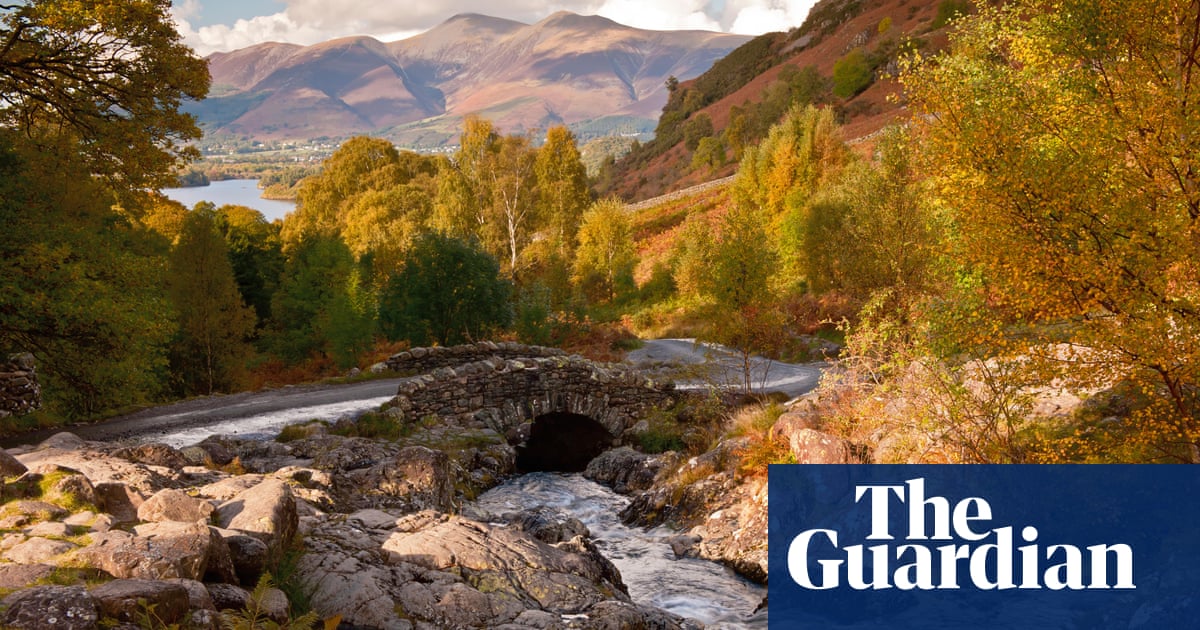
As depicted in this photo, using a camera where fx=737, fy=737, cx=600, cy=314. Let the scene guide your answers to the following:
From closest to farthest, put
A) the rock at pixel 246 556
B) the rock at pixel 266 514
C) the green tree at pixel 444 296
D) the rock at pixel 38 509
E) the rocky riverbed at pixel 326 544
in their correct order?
1. the rocky riverbed at pixel 326 544
2. the rock at pixel 246 556
3. the rock at pixel 38 509
4. the rock at pixel 266 514
5. the green tree at pixel 444 296

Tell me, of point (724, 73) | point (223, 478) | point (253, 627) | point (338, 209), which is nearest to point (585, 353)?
point (223, 478)

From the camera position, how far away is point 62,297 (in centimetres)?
1566

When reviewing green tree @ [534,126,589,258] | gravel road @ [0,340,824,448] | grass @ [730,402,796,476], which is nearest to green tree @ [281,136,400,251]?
green tree @ [534,126,589,258]

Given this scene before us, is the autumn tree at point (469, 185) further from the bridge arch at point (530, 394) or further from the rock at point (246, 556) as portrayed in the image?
the rock at point (246, 556)

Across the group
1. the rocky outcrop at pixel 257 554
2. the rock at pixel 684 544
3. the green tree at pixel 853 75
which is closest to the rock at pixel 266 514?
the rocky outcrop at pixel 257 554

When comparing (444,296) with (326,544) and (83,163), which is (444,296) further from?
(326,544)

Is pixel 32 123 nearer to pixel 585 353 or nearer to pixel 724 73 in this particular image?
pixel 585 353

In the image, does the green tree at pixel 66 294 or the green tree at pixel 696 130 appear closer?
the green tree at pixel 66 294

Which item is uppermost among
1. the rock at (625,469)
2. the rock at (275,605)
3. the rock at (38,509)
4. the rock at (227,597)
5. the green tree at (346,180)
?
the green tree at (346,180)

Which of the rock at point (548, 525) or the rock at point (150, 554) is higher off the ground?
the rock at point (150, 554)

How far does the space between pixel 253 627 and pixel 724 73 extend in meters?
128

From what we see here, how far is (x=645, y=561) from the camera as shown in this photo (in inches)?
575

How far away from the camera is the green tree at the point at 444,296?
97.2 feet

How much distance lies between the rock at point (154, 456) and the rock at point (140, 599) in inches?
282
